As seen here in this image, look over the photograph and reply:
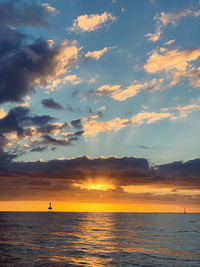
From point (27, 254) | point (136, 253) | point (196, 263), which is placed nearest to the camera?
point (196, 263)

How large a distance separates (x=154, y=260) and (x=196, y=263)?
8654mm

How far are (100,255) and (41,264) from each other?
15950mm

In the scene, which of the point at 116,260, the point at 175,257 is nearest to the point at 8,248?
the point at 116,260

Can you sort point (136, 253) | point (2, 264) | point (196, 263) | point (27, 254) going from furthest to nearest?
point (136, 253) → point (27, 254) → point (196, 263) → point (2, 264)

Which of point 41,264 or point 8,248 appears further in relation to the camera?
A: point 8,248

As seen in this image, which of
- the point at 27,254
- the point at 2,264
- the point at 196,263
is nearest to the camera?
the point at 2,264

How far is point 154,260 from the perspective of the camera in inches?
2136

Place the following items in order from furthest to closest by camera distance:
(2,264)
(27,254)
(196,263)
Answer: (27,254) → (196,263) → (2,264)

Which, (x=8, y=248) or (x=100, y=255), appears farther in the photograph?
(x=8, y=248)

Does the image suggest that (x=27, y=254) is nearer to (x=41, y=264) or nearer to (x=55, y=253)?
(x=55, y=253)

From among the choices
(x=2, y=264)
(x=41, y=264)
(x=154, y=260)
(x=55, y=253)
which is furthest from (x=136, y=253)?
(x=2, y=264)

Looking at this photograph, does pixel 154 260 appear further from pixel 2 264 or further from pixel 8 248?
pixel 8 248

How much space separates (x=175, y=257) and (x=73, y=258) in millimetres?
23809

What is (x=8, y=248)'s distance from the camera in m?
64.9
